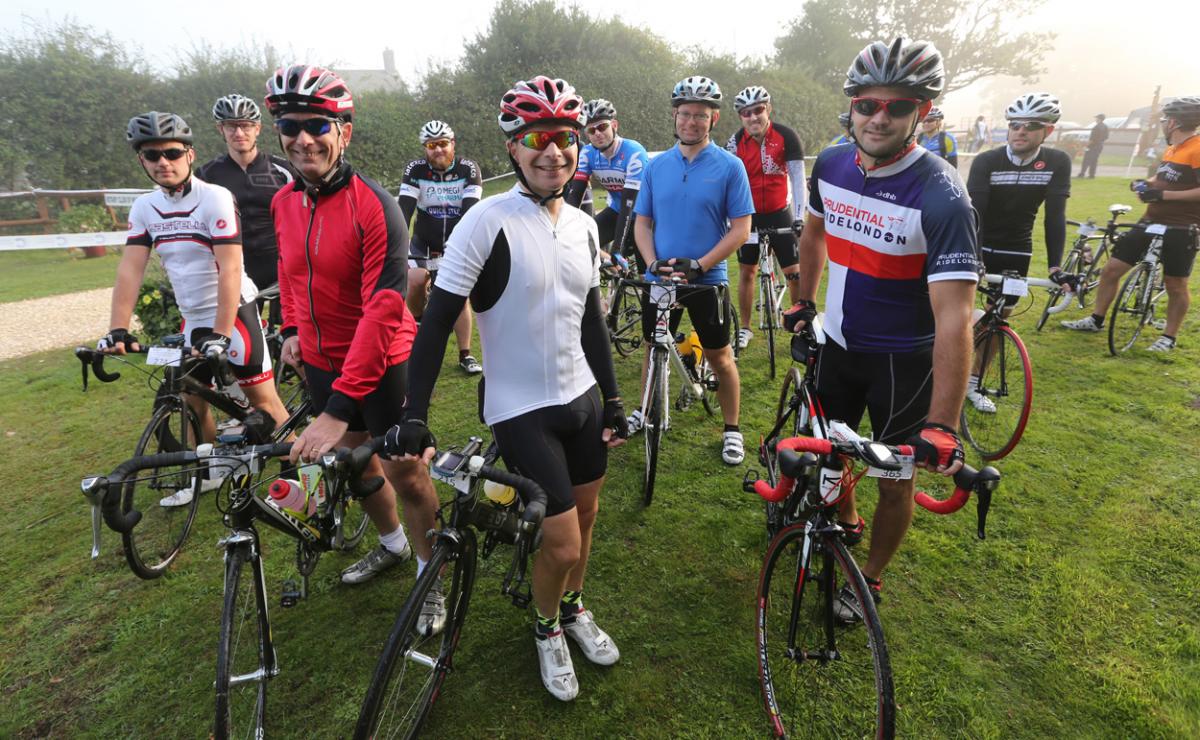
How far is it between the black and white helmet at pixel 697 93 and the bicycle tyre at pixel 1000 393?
10.4 feet

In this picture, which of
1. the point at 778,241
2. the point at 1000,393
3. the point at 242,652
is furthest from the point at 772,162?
the point at 242,652

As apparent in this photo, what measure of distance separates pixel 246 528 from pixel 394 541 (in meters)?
1.35

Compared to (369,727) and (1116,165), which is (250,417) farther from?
(1116,165)

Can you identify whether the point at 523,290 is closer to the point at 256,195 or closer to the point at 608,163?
the point at 256,195

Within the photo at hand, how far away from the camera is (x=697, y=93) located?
4.56 metres

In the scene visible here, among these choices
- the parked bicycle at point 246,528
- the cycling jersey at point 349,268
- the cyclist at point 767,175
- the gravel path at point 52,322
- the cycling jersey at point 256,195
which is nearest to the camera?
the parked bicycle at point 246,528

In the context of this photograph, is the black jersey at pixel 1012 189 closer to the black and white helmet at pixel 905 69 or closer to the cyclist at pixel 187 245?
the black and white helmet at pixel 905 69

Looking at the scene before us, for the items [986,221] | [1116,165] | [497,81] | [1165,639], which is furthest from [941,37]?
[1165,639]

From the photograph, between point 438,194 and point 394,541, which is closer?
point 394,541

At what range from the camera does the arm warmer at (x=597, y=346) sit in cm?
279

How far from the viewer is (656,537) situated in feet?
13.2

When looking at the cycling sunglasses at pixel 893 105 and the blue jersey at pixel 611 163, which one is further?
the blue jersey at pixel 611 163

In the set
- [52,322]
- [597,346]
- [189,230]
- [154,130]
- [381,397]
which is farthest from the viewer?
[52,322]

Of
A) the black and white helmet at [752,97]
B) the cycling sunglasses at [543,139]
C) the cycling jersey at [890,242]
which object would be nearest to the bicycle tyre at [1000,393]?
the cycling jersey at [890,242]
